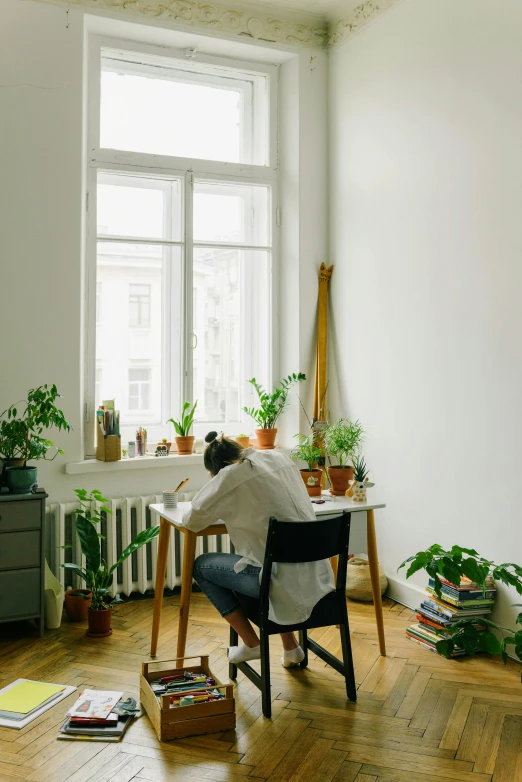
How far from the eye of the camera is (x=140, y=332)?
5.16 meters

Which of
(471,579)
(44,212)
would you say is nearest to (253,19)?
(44,212)

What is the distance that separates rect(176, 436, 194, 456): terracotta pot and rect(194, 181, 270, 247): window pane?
142 cm

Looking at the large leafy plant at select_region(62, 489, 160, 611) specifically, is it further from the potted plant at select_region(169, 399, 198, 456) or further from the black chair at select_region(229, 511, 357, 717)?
the black chair at select_region(229, 511, 357, 717)

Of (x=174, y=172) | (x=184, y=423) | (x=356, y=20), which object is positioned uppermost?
(x=356, y=20)

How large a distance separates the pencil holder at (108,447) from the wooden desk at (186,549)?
0.90 m

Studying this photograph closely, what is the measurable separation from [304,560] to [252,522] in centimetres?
30

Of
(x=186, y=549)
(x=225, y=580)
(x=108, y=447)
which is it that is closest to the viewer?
(x=225, y=580)

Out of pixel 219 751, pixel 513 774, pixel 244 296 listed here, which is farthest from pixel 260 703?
pixel 244 296

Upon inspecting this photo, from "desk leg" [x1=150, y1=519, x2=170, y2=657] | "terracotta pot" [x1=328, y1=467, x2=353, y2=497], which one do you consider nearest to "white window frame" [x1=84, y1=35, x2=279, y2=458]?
"desk leg" [x1=150, y1=519, x2=170, y2=657]

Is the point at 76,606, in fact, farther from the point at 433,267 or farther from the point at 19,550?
the point at 433,267

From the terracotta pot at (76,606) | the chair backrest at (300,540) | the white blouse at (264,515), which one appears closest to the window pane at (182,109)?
the white blouse at (264,515)

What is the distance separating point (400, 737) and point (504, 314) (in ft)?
6.68

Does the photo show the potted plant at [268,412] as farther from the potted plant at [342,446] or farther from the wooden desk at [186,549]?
the wooden desk at [186,549]

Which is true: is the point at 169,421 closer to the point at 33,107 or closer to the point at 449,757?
the point at 33,107
